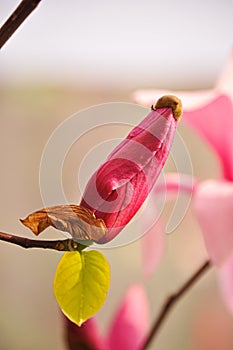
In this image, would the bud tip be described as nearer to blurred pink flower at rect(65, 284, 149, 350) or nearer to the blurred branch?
the blurred branch

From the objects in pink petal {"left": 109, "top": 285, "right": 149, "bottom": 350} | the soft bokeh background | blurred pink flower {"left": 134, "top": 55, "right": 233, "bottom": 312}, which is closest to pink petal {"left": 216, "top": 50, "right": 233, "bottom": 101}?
blurred pink flower {"left": 134, "top": 55, "right": 233, "bottom": 312}

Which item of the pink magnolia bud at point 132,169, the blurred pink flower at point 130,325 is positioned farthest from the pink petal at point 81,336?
the pink magnolia bud at point 132,169

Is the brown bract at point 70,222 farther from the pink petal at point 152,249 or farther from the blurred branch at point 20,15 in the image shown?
the pink petal at point 152,249

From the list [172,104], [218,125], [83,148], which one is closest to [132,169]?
[172,104]

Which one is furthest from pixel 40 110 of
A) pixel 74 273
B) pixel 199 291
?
pixel 74 273

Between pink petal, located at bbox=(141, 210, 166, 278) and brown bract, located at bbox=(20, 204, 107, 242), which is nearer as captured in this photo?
brown bract, located at bbox=(20, 204, 107, 242)

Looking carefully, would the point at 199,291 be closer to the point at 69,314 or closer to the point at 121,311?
the point at 121,311
